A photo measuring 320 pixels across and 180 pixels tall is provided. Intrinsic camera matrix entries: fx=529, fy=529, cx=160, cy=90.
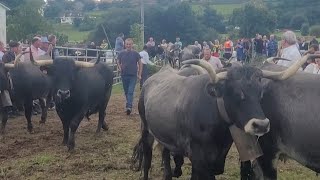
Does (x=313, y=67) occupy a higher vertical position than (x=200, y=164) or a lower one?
higher

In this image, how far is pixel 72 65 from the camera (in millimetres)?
9734

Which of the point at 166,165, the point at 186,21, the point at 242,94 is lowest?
the point at 166,165

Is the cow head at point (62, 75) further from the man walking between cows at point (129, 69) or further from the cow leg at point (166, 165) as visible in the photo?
the man walking between cows at point (129, 69)

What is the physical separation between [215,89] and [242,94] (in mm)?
319

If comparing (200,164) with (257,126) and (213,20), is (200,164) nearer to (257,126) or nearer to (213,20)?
(257,126)

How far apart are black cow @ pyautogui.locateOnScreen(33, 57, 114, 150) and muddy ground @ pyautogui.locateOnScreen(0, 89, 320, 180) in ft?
1.66

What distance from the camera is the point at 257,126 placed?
207 inches

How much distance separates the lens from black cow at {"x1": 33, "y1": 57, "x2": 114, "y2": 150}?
9430 millimetres

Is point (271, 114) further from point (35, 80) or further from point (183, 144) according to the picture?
point (35, 80)

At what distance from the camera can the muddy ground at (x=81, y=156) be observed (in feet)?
25.9

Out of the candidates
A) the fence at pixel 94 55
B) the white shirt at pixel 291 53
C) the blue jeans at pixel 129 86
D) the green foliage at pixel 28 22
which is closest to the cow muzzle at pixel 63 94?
the white shirt at pixel 291 53

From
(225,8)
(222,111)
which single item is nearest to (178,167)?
(222,111)

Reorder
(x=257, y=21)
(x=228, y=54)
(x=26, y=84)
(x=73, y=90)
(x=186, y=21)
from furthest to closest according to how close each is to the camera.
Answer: (x=186, y=21)
(x=257, y=21)
(x=228, y=54)
(x=26, y=84)
(x=73, y=90)

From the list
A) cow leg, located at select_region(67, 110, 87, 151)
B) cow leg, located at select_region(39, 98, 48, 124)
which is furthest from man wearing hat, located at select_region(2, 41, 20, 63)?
cow leg, located at select_region(67, 110, 87, 151)
